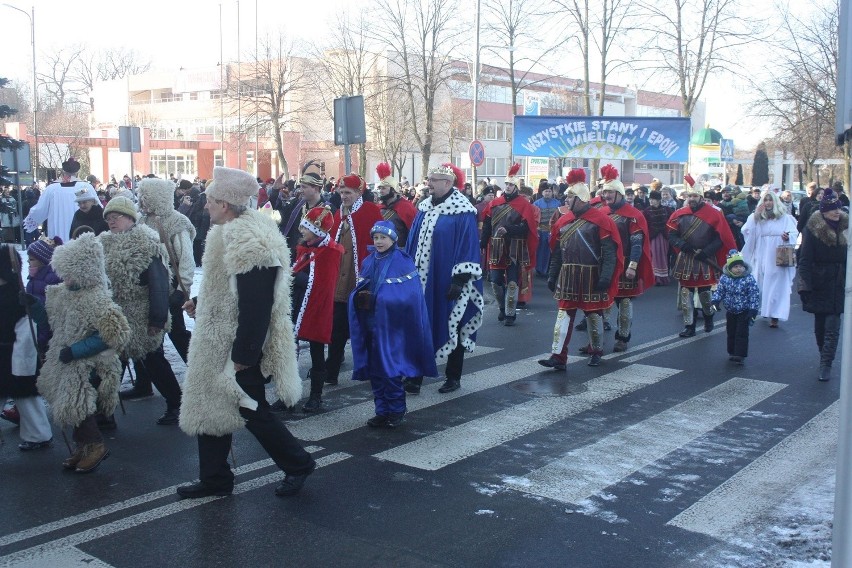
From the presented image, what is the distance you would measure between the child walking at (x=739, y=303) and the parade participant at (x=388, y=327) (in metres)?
4.22

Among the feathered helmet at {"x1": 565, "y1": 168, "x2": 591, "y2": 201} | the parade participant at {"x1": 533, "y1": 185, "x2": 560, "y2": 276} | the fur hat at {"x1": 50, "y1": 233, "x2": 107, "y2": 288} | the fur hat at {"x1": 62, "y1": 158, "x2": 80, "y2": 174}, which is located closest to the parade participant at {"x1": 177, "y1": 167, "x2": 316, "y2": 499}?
the fur hat at {"x1": 50, "y1": 233, "x2": 107, "y2": 288}

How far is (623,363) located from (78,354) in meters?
5.92

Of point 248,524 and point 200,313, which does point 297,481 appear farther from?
point 200,313

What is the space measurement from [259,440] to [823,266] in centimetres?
623

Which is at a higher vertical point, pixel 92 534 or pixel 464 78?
pixel 464 78

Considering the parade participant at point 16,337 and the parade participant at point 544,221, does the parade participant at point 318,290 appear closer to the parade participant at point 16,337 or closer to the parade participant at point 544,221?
the parade participant at point 16,337

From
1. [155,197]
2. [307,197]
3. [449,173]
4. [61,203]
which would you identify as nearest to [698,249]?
[449,173]

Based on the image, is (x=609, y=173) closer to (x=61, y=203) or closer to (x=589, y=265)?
(x=589, y=265)

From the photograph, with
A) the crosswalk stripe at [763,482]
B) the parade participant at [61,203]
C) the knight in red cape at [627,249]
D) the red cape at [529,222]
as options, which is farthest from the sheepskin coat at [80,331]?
the red cape at [529,222]

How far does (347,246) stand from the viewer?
8.25 metres

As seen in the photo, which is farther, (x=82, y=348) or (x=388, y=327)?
(x=388, y=327)

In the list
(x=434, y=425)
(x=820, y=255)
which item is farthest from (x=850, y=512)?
(x=820, y=255)

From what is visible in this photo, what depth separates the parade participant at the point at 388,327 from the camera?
680 cm

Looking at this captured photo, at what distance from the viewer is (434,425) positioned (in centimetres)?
693
